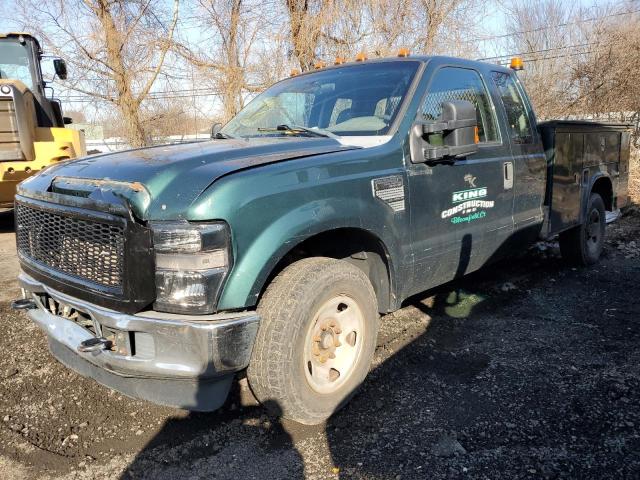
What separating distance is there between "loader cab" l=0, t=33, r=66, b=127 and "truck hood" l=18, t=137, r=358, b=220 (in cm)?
658

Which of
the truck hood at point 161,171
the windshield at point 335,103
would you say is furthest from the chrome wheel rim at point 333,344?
the windshield at point 335,103

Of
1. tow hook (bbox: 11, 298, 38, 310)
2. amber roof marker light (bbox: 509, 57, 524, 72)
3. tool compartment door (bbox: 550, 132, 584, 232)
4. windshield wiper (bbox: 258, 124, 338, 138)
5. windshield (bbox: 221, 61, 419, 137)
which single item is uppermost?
amber roof marker light (bbox: 509, 57, 524, 72)

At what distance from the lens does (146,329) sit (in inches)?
91.6

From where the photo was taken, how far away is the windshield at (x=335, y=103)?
11.3 ft

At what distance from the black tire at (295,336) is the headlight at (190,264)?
351 millimetres

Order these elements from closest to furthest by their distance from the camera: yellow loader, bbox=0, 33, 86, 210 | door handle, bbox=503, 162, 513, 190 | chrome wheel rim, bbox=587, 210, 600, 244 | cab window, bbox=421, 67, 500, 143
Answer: cab window, bbox=421, 67, 500, 143, door handle, bbox=503, 162, 513, 190, chrome wheel rim, bbox=587, 210, 600, 244, yellow loader, bbox=0, 33, 86, 210

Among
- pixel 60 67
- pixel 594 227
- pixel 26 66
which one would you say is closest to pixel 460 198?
pixel 594 227

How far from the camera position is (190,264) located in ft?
7.55

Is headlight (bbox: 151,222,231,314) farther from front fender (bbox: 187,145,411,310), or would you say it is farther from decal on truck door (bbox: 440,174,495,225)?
decal on truck door (bbox: 440,174,495,225)

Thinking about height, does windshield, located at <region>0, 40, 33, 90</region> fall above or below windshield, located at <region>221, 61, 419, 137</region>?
above

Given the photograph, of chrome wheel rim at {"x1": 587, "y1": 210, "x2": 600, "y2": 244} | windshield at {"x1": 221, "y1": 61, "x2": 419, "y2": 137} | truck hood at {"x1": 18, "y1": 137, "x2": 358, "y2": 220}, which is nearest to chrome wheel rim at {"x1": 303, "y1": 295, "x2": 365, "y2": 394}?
truck hood at {"x1": 18, "y1": 137, "x2": 358, "y2": 220}

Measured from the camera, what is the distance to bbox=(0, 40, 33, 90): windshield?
28.7 ft

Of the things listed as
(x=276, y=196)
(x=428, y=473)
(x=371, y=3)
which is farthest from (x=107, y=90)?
(x=428, y=473)

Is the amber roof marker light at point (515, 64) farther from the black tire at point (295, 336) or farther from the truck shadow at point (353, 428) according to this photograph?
the black tire at point (295, 336)
